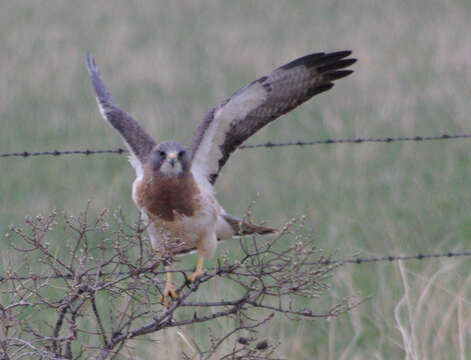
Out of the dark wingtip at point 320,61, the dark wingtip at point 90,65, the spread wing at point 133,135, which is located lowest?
the spread wing at point 133,135

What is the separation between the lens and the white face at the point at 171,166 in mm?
4719

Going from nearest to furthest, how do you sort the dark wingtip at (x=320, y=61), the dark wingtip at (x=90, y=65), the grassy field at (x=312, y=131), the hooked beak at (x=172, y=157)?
the hooked beak at (x=172, y=157) → the dark wingtip at (x=320, y=61) → the dark wingtip at (x=90, y=65) → the grassy field at (x=312, y=131)

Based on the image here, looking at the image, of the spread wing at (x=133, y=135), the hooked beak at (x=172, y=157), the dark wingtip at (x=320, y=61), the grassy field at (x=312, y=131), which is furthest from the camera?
the grassy field at (x=312, y=131)

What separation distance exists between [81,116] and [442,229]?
4450mm

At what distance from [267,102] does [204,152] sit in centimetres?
45

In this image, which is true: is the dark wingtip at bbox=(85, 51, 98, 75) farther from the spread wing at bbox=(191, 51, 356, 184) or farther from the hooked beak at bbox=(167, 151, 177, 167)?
the hooked beak at bbox=(167, 151, 177, 167)

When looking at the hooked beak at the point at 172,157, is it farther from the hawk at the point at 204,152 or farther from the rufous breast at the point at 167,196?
the rufous breast at the point at 167,196

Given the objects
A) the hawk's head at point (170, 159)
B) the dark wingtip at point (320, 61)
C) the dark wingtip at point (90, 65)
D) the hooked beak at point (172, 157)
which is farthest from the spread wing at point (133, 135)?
the dark wingtip at point (320, 61)

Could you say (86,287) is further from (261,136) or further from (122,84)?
(122,84)

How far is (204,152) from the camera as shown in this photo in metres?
5.09

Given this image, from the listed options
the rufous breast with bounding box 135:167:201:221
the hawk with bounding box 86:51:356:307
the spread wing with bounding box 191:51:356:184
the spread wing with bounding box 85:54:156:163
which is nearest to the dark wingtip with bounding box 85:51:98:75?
the hawk with bounding box 86:51:356:307

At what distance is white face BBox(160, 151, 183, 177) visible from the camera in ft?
15.5

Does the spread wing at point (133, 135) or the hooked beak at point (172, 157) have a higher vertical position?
the spread wing at point (133, 135)

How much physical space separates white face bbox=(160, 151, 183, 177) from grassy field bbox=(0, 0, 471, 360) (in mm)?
932
